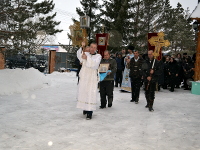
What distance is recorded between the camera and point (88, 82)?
534 centimetres

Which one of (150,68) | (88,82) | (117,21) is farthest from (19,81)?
(117,21)

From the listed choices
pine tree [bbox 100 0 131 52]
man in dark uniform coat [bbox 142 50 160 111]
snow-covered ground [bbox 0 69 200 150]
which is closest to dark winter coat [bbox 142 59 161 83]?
man in dark uniform coat [bbox 142 50 160 111]

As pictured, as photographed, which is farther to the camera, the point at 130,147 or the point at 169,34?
the point at 169,34

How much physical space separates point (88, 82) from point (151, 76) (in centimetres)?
218

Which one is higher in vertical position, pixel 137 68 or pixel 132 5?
pixel 132 5

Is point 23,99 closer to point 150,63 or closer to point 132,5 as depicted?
point 150,63

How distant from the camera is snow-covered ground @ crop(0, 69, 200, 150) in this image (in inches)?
147

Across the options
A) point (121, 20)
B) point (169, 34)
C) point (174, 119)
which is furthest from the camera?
point (169, 34)

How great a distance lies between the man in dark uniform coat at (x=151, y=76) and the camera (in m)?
6.50

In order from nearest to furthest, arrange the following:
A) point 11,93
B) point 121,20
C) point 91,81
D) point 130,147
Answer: point 130,147
point 91,81
point 11,93
point 121,20

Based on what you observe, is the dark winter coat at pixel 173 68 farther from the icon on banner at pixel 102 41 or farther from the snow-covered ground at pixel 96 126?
the icon on banner at pixel 102 41

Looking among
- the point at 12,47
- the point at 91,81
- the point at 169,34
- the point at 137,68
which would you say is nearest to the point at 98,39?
the point at 12,47

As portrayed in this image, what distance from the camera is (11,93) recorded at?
838cm

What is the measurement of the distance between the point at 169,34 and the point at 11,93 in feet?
79.7
